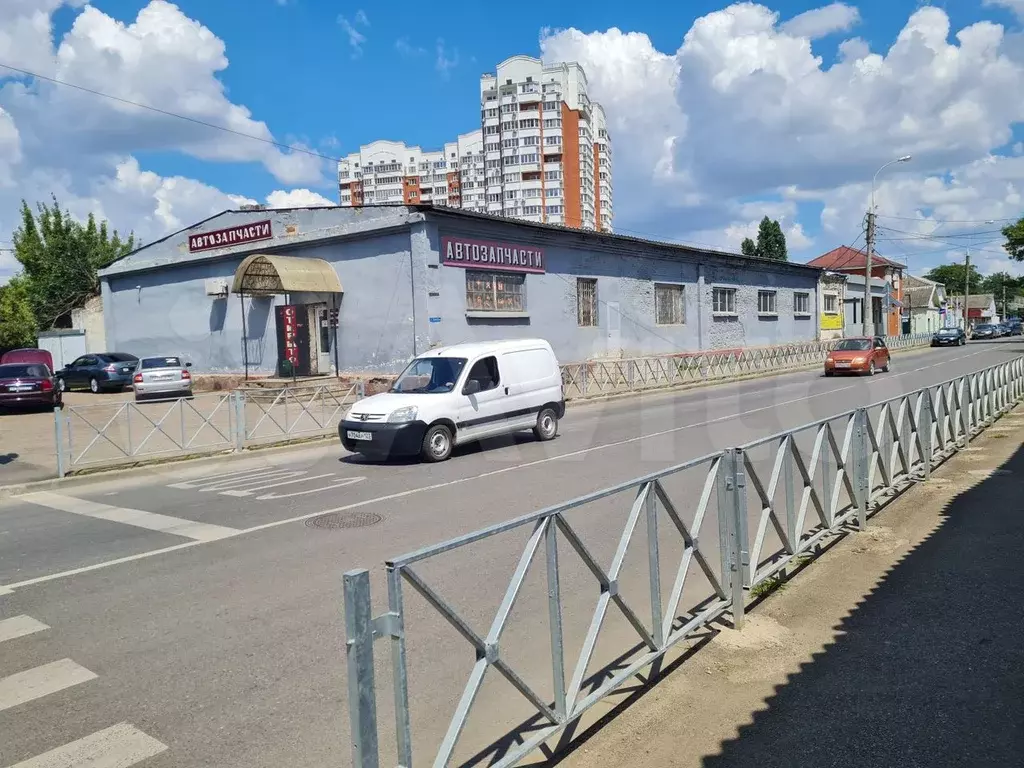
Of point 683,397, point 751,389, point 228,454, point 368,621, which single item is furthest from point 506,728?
point 751,389

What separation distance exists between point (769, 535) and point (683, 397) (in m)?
15.8

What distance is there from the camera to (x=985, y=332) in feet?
212

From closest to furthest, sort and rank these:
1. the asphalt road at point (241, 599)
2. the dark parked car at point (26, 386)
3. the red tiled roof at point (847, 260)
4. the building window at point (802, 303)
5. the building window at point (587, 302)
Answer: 1. the asphalt road at point (241, 599)
2. the dark parked car at point (26, 386)
3. the building window at point (587, 302)
4. the building window at point (802, 303)
5. the red tiled roof at point (847, 260)

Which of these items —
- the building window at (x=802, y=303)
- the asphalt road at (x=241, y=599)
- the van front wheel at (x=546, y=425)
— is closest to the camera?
the asphalt road at (x=241, y=599)

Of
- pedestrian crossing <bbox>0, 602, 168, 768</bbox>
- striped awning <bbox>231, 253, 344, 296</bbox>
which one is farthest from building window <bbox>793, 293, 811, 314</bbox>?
pedestrian crossing <bbox>0, 602, 168, 768</bbox>

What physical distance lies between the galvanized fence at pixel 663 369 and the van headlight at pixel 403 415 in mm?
10681

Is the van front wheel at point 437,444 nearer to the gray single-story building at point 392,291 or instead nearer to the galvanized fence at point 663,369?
the gray single-story building at point 392,291

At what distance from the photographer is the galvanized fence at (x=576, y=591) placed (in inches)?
112

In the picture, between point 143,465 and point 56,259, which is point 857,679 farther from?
point 56,259

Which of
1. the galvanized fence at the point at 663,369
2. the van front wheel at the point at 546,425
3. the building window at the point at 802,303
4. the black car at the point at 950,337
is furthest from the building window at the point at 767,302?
the van front wheel at the point at 546,425

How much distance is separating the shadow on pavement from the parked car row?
65.7 ft

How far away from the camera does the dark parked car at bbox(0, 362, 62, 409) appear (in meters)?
20.7

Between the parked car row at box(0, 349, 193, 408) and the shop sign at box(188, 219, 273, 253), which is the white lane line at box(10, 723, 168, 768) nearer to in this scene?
the parked car row at box(0, 349, 193, 408)

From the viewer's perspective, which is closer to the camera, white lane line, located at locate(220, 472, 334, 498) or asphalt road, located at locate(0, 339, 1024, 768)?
asphalt road, located at locate(0, 339, 1024, 768)
